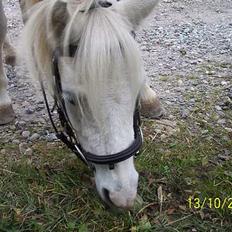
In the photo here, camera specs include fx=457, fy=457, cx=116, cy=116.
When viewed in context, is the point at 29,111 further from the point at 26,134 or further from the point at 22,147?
the point at 22,147

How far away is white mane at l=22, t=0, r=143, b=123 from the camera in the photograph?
5.68 ft

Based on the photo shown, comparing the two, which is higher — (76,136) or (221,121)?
(76,136)

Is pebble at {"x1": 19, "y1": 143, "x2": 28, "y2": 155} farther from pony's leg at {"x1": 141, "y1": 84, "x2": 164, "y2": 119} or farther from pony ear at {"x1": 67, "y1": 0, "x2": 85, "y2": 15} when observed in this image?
pony ear at {"x1": 67, "y1": 0, "x2": 85, "y2": 15}

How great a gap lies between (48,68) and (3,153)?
1066 millimetres

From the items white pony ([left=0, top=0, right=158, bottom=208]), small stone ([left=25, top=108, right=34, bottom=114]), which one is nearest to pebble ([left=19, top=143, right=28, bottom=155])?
small stone ([left=25, top=108, right=34, bottom=114])

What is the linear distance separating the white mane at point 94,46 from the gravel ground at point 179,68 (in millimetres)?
967

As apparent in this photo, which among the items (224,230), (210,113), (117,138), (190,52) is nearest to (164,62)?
(190,52)

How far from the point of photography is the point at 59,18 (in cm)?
186

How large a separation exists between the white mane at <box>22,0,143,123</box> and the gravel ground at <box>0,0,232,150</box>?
0.97 m

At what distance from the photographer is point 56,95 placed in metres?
2.05

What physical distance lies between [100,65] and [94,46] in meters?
0.08

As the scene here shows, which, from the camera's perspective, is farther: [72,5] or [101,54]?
[72,5]

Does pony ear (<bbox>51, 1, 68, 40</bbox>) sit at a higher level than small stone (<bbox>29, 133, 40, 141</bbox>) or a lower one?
higher
